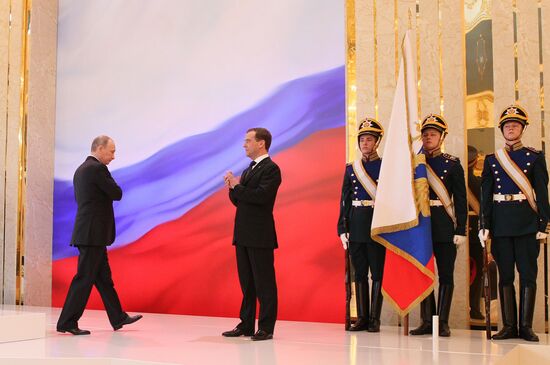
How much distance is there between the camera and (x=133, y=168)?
719cm

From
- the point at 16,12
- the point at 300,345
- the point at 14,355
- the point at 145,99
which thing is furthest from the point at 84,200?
the point at 16,12

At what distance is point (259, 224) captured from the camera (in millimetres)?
4738

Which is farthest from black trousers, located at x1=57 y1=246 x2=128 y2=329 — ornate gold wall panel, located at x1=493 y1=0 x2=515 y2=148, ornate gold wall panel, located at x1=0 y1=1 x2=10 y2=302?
ornate gold wall panel, located at x1=493 y1=0 x2=515 y2=148

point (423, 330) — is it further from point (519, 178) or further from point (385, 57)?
point (385, 57)

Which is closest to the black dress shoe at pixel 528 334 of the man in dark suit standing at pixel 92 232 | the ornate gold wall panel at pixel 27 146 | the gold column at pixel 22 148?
the man in dark suit standing at pixel 92 232

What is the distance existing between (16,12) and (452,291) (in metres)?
5.28

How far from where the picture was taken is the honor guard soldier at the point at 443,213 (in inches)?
205

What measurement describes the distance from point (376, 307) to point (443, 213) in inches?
33.7

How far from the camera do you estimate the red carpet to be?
6230mm

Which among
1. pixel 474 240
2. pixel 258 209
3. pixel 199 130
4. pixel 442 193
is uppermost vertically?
pixel 199 130

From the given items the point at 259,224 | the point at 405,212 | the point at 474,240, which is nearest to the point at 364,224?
the point at 405,212

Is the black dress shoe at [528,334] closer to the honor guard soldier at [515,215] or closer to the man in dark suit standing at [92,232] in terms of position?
the honor guard soldier at [515,215]

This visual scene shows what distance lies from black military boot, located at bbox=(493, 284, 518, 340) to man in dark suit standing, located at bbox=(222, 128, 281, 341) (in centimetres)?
153

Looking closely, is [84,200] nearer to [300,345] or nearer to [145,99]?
[300,345]
